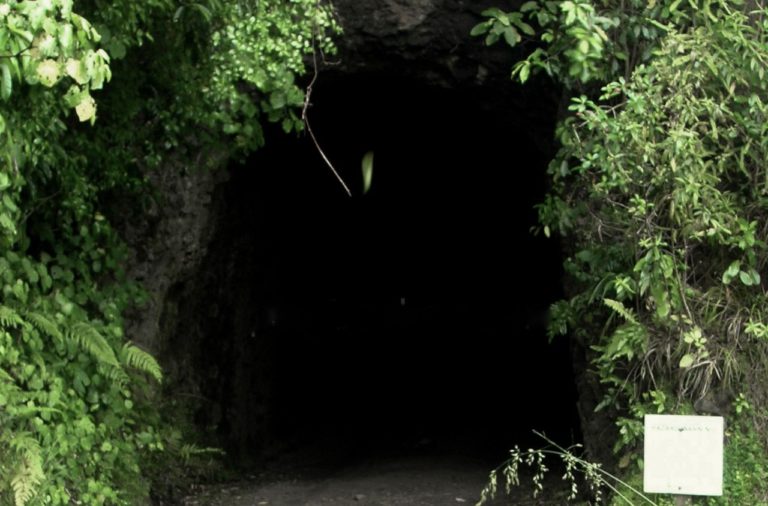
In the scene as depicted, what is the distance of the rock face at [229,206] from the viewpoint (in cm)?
818

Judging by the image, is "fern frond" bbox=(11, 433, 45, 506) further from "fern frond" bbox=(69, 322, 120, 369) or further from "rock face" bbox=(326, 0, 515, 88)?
"rock face" bbox=(326, 0, 515, 88)

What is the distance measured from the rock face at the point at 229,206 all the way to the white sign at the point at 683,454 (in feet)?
5.87

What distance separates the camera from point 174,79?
6.62 metres

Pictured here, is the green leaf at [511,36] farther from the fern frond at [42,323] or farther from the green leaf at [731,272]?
the fern frond at [42,323]

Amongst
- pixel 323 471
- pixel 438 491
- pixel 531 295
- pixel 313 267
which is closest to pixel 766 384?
pixel 438 491

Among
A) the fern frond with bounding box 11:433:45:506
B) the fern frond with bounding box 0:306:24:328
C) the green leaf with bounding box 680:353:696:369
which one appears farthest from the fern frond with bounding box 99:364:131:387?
the green leaf with bounding box 680:353:696:369

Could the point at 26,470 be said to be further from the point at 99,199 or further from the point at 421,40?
the point at 421,40

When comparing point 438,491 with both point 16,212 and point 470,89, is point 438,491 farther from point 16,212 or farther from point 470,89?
point 16,212

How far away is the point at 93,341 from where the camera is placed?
20.7 feet

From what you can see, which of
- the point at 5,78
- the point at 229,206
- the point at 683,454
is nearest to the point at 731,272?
the point at 683,454

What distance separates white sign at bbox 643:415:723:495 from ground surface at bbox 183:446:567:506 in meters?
2.66

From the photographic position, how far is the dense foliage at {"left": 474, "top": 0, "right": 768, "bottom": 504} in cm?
577

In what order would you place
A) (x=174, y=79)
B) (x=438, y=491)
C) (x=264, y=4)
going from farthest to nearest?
(x=438, y=491) → (x=174, y=79) → (x=264, y=4)

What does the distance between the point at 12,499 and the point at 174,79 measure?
2.82 metres
